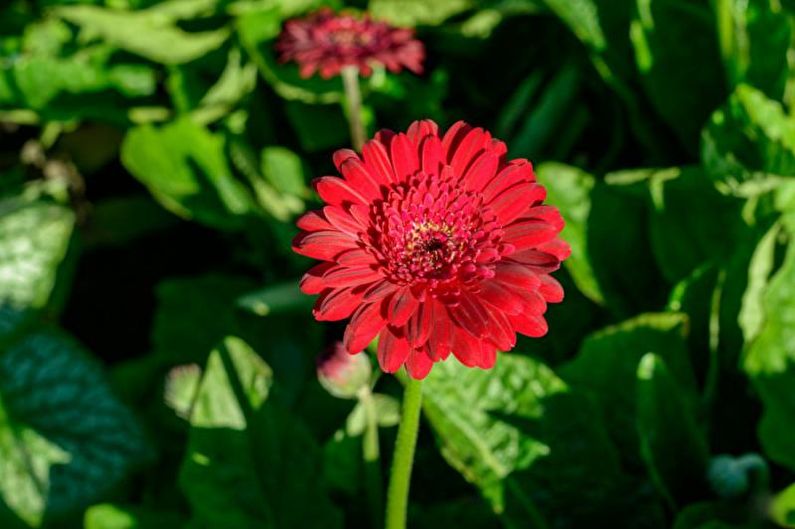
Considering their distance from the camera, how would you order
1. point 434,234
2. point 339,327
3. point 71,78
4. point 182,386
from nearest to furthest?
point 434,234 → point 182,386 → point 339,327 → point 71,78

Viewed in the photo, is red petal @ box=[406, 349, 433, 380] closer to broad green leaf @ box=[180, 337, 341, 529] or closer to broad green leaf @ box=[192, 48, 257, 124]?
broad green leaf @ box=[180, 337, 341, 529]

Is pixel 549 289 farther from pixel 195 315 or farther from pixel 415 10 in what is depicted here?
pixel 415 10

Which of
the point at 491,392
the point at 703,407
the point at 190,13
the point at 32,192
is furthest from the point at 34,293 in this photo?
the point at 703,407

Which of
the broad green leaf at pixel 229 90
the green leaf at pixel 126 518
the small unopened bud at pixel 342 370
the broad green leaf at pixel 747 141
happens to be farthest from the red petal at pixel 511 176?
the broad green leaf at pixel 229 90

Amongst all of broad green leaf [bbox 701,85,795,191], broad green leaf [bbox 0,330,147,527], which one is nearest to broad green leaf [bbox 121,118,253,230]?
broad green leaf [bbox 0,330,147,527]

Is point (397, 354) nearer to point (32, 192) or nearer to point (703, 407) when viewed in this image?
point (703, 407)

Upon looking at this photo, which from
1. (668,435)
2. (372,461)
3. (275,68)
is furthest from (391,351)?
(275,68)

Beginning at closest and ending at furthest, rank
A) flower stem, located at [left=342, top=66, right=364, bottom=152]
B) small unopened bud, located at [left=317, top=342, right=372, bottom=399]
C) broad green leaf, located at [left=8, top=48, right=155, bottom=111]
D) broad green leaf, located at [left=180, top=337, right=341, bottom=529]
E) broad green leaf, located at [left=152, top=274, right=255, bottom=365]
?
1. small unopened bud, located at [left=317, top=342, right=372, bottom=399]
2. broad green leaf, located at [left=180, top=337, right=341, bottom=529]
3. flower stem, located at [left=342, top=66, right=364, bottom=152]
4. broad green leaf, located at [left=152, top=274, right=255, bottom=365]
5. broad green leaf, located at [left=8, top=48, right=155, bottom=111]
